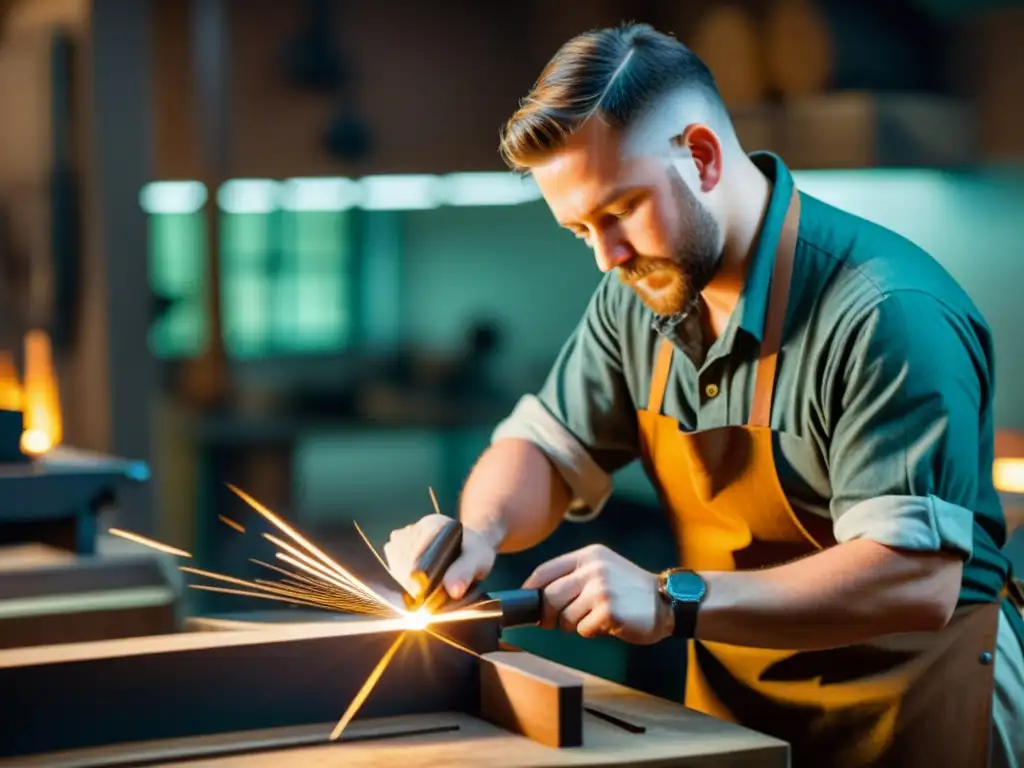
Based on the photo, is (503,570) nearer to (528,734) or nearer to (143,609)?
(143,609)


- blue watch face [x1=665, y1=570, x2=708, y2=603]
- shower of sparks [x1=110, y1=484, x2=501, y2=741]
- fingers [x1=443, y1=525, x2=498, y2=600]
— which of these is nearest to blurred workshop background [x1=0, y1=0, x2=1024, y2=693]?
shower of sparks [x1=110, y1=484, x2=501, y2=741]

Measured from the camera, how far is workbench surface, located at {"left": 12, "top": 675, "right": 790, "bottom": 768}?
1246 mm

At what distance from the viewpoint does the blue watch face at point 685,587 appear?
1456mm

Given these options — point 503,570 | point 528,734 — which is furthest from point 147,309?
point 528,734

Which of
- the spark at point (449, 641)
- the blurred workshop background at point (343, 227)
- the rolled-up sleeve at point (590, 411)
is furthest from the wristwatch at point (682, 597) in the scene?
the blurred workshop background at point (343, 227)

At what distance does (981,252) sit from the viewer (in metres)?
3.60

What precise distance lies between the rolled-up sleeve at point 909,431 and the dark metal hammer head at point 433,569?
42cm

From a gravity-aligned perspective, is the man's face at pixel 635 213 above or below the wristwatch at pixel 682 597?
above

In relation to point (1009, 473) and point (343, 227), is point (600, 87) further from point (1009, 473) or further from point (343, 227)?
point (343, 227)

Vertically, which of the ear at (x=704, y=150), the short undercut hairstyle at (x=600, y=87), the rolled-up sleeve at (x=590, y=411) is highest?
the short undercut hairstyle at (x=600, y=87)

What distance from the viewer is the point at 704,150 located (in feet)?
5.27

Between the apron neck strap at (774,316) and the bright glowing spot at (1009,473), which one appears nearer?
the apron neck strap at (774,316)

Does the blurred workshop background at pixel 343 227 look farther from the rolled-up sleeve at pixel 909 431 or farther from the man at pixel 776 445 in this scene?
the rolled-up sleeve at pixel 909 431

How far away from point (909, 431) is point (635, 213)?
0.39 meters
